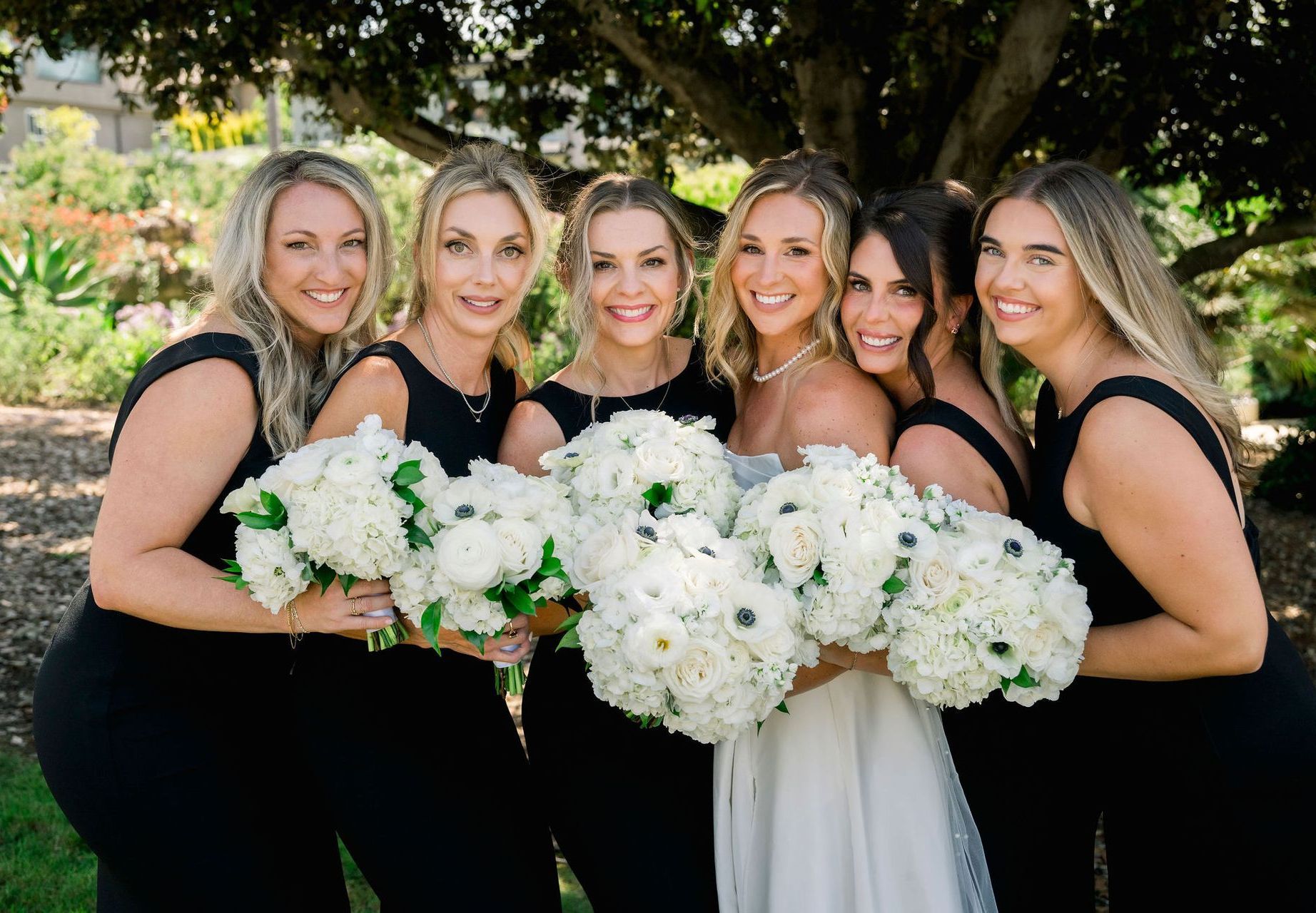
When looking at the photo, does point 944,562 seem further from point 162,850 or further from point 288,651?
point 162,850

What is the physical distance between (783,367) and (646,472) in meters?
1.02

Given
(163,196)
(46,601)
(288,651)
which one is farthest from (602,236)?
(163,196)

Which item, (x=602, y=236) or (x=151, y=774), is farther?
(x=602, y=236)

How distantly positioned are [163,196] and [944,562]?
22.3 metres

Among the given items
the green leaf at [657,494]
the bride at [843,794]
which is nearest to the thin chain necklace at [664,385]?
the bride at [843,794]

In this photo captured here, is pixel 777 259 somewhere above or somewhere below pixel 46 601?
above

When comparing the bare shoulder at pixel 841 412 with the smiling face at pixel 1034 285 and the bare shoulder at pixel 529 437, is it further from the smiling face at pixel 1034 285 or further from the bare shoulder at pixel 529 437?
the bare shoulder at pixel 529 437

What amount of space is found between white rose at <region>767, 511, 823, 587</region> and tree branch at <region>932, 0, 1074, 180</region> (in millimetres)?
2664

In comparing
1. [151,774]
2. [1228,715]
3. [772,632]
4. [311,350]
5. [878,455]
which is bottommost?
[151,774]

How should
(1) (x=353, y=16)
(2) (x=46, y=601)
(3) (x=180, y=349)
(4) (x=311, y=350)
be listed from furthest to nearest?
(2) (x=46, y=601)
(1) (x=353, y=16)
(4) (x=311, y=350)
(3) (x=180, y=349)

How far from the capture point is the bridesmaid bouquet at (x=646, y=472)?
2971mm

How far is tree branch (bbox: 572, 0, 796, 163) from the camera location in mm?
Answer: 5438

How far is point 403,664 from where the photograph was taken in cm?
332

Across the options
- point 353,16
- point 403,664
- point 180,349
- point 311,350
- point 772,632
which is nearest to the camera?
point 772,632
